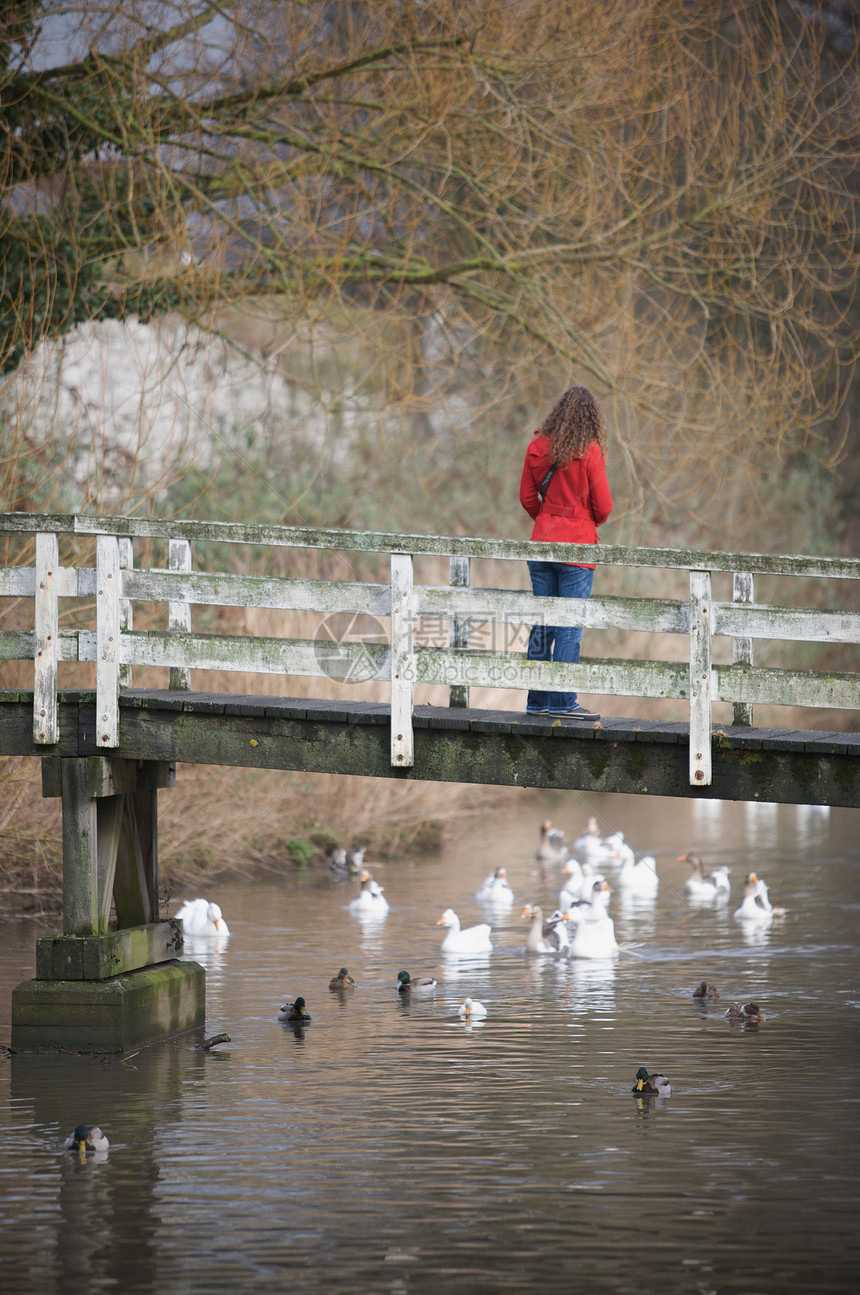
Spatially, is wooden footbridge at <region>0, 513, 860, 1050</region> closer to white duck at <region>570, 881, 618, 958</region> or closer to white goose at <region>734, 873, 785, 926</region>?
white duck at <region>570, 881, 618, 958</region>

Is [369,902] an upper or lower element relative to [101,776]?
lower

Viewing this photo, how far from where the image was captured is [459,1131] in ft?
28.8

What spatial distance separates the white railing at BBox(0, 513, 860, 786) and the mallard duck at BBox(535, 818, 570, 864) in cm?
926

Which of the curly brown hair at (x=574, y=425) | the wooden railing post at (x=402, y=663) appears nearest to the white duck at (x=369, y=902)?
the wooden railing post at (x=402, y=663)

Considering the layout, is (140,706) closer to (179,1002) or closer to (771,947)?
(179,1002)

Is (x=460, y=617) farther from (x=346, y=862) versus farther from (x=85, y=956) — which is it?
(x=346, y=862)

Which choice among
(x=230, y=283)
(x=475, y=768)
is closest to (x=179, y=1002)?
(x=475, y=768)

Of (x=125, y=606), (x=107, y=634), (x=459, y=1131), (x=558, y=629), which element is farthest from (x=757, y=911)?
(x=107, y=634)

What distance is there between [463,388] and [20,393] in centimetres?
802

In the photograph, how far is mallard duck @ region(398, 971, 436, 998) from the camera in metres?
12.4

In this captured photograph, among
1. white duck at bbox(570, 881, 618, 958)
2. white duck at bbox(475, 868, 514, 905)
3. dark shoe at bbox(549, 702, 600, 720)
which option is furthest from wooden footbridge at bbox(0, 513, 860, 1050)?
white duck at bbox(475, 868, 514, 905)

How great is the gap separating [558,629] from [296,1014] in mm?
3244

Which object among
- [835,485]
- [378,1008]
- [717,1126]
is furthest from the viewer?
[835,485]

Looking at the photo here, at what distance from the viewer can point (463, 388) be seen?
21016 mm
